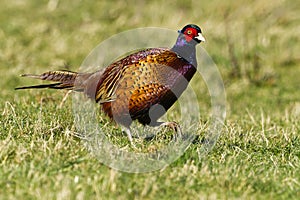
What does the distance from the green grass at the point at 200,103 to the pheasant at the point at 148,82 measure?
295 millimetres

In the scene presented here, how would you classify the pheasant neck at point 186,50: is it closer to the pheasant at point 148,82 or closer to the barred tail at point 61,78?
the pheasant at point 148,82

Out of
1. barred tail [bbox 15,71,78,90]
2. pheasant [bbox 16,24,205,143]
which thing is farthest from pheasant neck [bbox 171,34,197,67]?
barred tail [bbox 15,71,78,90]

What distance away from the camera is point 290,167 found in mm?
4469

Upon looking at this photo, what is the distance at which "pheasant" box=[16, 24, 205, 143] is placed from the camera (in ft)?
16.5

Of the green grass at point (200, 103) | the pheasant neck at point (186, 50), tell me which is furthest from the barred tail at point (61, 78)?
the pheasant neck at point (186, 50)

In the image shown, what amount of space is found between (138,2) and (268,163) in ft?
29.2

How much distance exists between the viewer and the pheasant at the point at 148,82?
16.5ft

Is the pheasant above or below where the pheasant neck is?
below

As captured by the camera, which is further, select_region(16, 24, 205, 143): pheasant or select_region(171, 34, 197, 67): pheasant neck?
select_region(171, 34, 197, 67): pheasant neck

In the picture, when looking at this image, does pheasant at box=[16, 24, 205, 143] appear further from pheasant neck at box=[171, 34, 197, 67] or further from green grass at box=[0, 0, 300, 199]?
green grass at box=[0, 0, 300, 199]

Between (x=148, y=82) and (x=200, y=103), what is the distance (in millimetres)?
3938

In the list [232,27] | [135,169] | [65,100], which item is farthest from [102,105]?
[232,27]

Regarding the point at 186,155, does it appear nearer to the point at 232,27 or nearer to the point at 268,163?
the point at 268,163

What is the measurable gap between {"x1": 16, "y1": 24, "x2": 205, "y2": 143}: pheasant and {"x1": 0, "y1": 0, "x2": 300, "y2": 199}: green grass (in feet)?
0.97
